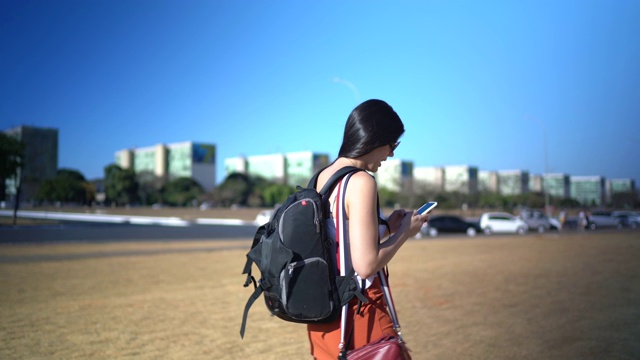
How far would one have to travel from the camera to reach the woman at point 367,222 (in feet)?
5.40

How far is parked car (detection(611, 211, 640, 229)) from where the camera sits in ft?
125

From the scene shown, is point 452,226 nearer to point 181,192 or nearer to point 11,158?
point 11,158

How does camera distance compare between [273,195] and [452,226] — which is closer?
[452,226]

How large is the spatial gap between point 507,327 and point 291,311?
4.93 meters

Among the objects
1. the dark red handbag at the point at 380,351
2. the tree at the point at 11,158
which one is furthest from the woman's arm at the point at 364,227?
the tree at the point at 11,158

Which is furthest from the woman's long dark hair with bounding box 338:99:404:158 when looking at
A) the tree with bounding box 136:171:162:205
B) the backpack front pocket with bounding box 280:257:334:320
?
the tree with bounding box 136:171:162:205

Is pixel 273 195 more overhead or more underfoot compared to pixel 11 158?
more underfoot

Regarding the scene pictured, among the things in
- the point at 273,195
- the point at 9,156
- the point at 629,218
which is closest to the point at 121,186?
the point at 273,195

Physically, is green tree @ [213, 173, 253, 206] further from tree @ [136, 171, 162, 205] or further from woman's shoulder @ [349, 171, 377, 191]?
woman's shoulder @ [349, 171, 377, 191]

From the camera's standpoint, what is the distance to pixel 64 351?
4.71 metres

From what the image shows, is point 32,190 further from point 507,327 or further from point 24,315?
point 507,327

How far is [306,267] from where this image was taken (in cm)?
165

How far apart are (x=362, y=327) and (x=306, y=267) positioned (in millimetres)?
291

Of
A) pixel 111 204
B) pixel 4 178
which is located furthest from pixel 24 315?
pixel 111 204
